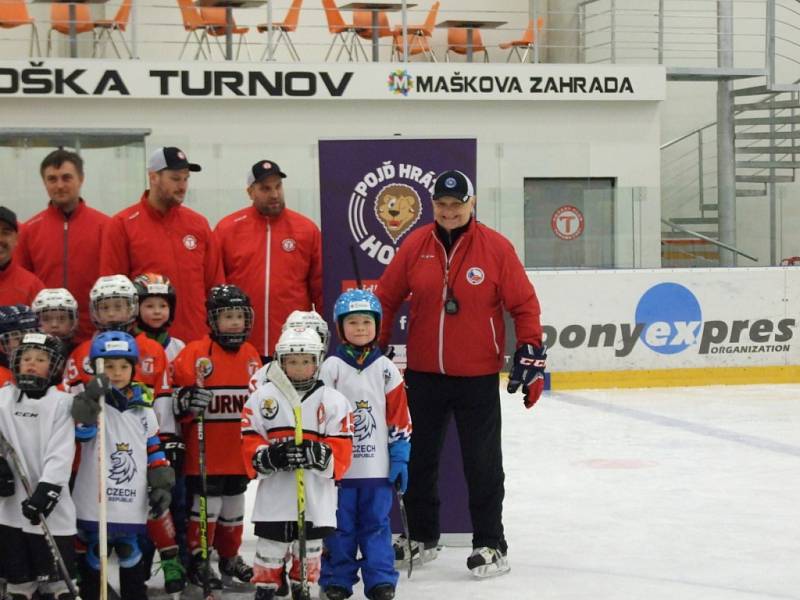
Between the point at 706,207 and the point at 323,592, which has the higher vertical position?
the point at 706,207

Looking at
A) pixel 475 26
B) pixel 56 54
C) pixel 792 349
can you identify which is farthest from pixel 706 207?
pixel 56 54

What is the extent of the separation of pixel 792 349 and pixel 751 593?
7769mm

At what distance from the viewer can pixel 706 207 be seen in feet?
60.3

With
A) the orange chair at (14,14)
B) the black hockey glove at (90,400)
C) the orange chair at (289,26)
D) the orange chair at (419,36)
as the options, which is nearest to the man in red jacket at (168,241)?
the black hockey glove at (90,400)

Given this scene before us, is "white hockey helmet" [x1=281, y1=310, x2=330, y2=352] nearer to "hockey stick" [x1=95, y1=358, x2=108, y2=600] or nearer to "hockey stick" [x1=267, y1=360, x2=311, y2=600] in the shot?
"hockey stick" [x1=267, y1=360, x2=311, y2=600]

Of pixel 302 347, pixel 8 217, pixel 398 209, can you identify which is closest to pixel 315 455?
pixel 302 347

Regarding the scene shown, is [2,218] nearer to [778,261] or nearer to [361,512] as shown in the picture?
Result: [361,512]

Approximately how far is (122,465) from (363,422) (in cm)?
91

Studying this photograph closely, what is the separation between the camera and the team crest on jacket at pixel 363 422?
17.2 feet

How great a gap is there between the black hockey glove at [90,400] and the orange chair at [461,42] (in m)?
13.1

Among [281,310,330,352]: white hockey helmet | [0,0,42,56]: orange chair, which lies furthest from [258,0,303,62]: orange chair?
[281,310,330,352]: white hockey helmet

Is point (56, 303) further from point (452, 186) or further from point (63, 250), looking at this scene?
point (452, 186)

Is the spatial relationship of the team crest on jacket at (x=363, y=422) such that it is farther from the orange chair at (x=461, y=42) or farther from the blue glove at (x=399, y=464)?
the orange chair at (x=461, y=42)

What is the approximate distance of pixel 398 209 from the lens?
616cm
